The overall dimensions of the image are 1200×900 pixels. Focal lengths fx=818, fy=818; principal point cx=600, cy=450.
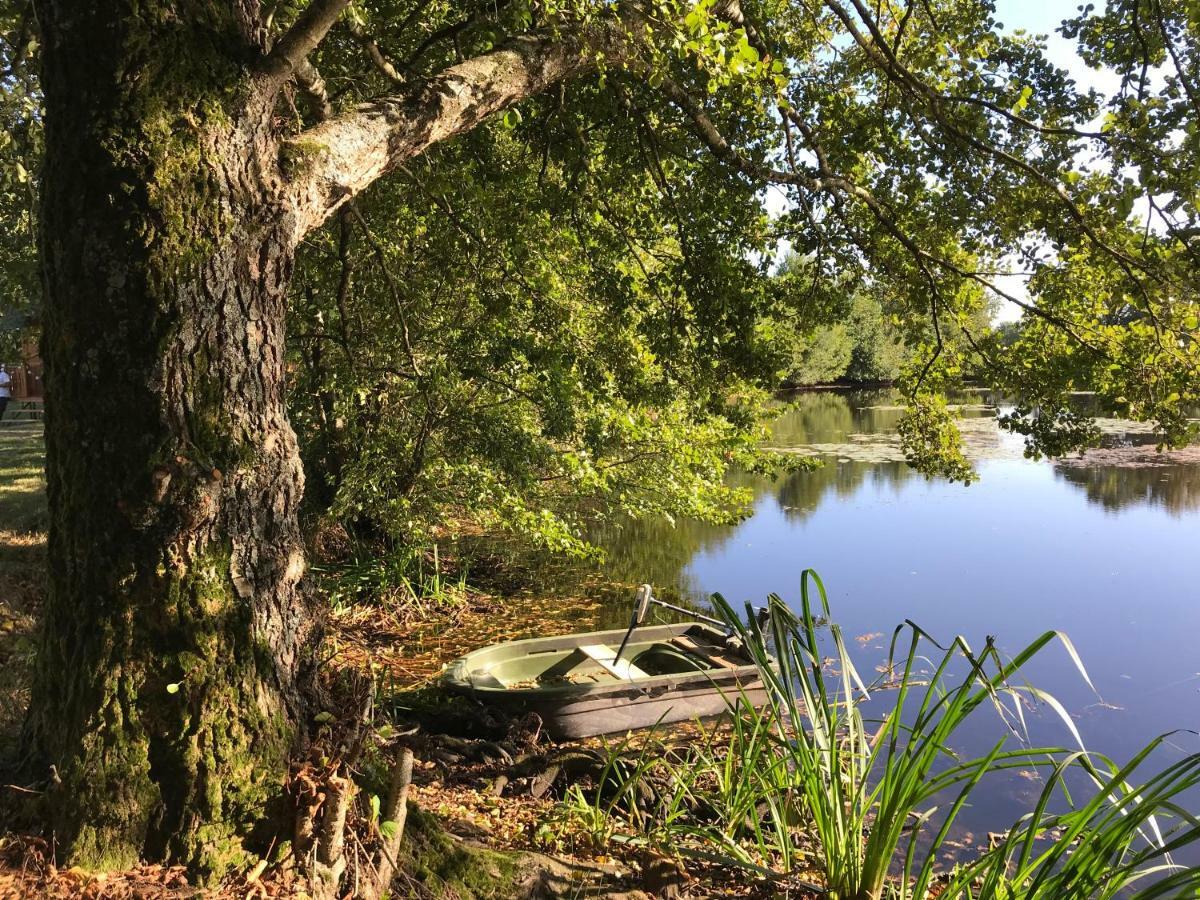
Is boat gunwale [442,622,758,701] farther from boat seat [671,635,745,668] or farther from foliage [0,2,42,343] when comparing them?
foliage [0,2,42,343]

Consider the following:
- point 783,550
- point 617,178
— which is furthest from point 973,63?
point 783,550

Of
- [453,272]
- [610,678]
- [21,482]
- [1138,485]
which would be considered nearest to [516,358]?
[453,272]

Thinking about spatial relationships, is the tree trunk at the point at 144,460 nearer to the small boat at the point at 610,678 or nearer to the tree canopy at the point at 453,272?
the tree canopy at the point at 453,272

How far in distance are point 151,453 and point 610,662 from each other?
456 centimetres

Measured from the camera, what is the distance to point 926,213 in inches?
195

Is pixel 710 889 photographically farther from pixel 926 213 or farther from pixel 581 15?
pixel 926 213

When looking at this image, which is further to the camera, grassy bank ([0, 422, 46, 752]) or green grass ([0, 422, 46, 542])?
green grass ([0, 422, 46, 542])

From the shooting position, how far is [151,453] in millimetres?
1953

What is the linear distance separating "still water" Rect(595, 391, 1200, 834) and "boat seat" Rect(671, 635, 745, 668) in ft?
5.72

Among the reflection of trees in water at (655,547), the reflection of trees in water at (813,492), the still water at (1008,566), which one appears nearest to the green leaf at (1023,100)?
the reflection of trees in water at (813,492)

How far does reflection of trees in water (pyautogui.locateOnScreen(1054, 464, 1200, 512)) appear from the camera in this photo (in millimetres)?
14906

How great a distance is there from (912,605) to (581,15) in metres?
8.47

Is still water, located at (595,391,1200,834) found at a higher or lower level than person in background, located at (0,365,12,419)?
lower

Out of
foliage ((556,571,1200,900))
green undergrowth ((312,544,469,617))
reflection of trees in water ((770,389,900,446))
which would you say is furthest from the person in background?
foliage ((556,571,1200,900))
